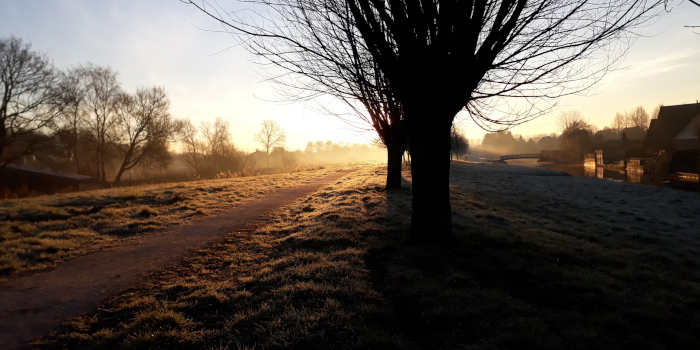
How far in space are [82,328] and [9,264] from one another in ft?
13.0

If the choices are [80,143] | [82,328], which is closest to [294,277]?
[82,328]

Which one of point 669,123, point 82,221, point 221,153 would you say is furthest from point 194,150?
point 669,123

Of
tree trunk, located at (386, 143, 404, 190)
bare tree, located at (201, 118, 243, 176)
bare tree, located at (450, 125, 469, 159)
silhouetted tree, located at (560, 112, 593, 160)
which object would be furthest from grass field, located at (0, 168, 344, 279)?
silhouetted tree, located at (560, 112, 593, 160)

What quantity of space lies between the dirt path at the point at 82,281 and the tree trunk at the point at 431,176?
5.44m

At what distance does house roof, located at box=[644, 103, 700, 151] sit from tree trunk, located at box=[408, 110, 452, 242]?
52816mm

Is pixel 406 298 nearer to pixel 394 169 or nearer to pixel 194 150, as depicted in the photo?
pixel 394 169

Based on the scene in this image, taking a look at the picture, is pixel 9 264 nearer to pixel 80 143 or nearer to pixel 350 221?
pixel 350 221

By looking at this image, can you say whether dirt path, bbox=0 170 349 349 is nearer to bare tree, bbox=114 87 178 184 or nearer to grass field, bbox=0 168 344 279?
grass field, bbox=0 168 344 279

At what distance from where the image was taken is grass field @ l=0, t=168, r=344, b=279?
249 inches

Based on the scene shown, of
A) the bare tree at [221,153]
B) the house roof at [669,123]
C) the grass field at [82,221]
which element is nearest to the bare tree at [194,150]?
the bare tree at [221,153]

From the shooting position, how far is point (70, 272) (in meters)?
5.50

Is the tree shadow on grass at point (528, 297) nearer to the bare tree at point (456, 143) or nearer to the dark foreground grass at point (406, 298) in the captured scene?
the dark foreground grass at point (406, 298)

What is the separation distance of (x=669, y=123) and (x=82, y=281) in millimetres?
63240

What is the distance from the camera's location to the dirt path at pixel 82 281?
3.76 m
